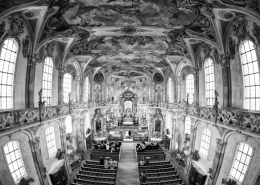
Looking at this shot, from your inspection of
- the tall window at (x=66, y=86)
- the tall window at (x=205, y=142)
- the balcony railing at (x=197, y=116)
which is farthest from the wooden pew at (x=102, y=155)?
the tall window at (x=205, y=142)

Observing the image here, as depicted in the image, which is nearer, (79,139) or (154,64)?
(79,139)

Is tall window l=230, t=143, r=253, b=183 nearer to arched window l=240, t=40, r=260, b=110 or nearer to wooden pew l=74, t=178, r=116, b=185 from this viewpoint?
arched window l=240, t=40, r=260, b=110

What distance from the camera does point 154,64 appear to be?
1133 inches

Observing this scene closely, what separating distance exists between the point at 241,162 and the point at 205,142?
500 cm

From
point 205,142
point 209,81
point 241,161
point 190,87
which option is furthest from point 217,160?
point 190,87

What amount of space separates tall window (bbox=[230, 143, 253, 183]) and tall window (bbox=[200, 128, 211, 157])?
12.7ft

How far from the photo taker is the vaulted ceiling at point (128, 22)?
11.0 m

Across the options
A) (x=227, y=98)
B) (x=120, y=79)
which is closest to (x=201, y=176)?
(x=227, y=98)

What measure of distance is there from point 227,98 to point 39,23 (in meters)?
14.5

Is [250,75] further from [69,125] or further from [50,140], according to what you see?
[69,125]

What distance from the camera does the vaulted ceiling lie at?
1102 cm

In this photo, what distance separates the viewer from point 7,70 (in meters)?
12.0

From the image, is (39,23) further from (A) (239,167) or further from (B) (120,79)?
(B) (120,79)

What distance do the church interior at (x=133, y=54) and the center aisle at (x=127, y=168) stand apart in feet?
0.33
